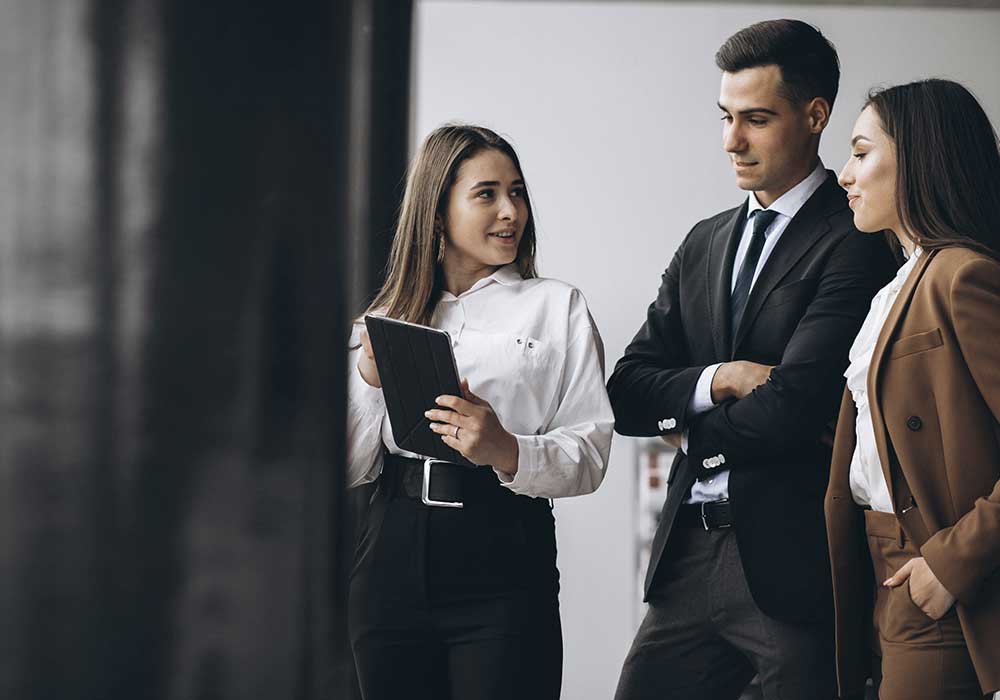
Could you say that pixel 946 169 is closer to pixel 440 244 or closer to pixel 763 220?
pixel 763 220

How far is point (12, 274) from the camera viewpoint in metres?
0.43

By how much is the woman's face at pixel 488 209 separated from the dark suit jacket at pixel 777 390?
1.15ft

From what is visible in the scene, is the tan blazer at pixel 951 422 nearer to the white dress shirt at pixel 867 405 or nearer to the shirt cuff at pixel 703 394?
the white dress shirt at pixel 867 405

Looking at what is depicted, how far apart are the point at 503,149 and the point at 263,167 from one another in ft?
4.50

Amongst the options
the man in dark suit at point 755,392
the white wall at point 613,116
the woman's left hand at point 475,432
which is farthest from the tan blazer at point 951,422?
the white wall at point 613,116

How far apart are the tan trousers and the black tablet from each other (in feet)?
2.08

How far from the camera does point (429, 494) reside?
167 cm

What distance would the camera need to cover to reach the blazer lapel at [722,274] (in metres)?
1.89

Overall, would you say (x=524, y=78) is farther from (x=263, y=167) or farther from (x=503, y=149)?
(x=263, y=167)

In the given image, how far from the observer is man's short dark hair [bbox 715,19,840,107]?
1.93 meters

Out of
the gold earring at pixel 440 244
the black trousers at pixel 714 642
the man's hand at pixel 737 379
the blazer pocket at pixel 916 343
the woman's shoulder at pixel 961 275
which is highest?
the gold earring at pixel 440 244

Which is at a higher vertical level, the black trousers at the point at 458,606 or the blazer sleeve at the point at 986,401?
the blazer sleeve at the point at 986,401

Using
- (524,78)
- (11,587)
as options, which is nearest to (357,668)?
(11,587)

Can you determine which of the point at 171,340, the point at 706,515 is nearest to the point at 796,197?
the point at 706,515
